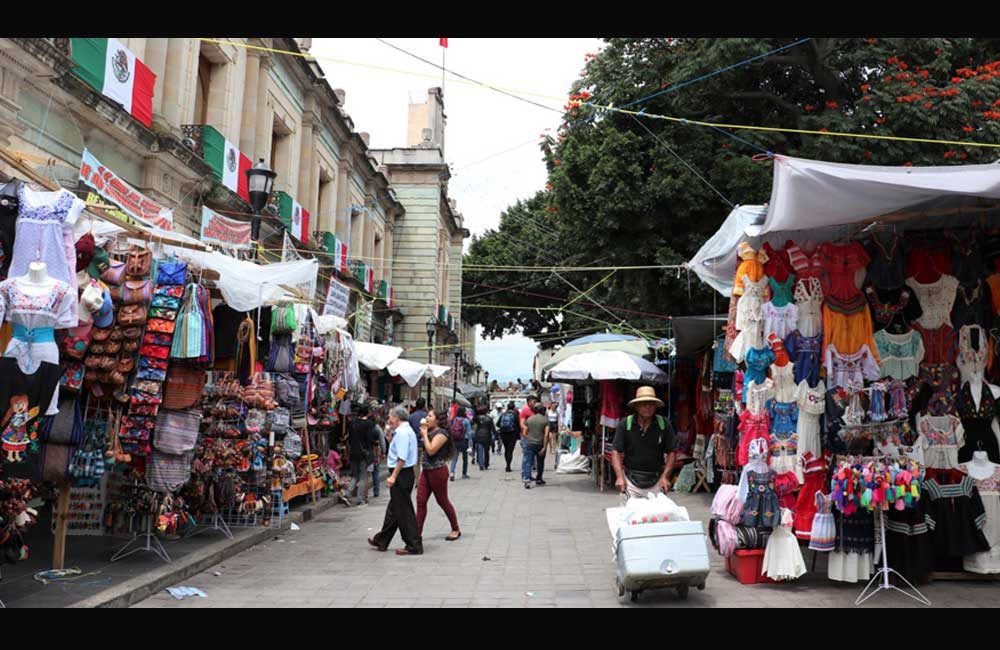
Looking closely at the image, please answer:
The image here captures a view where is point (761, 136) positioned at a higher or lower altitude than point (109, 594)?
higher

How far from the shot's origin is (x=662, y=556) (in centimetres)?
618

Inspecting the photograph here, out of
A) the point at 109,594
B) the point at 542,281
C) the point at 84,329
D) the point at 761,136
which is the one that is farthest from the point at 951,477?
the point at 542,281

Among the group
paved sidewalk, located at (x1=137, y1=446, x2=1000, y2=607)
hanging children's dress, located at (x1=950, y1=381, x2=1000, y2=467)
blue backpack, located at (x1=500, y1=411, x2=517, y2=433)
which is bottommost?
paved sidewalk, located at (x1=137, y1=446, x2=1000, y2=607)

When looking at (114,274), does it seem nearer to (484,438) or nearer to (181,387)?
(181,387)

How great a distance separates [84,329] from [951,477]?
25.6ft

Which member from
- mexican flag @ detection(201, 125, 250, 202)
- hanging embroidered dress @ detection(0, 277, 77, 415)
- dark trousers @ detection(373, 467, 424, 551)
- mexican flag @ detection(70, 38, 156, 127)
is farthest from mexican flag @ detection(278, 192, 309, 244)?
hanging embroidered dress @ detection(0, 277, 77, 415)

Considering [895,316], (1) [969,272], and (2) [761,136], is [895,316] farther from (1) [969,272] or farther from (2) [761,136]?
(2) [761,136]

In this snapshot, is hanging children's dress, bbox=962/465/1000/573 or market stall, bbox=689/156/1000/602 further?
hanging children's dress, bbox=962/465/1000/573

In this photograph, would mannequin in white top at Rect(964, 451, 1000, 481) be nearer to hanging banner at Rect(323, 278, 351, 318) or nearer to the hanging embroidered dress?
the hanging embroidered dress

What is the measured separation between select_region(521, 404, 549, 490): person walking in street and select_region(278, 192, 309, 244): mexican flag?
9.41m

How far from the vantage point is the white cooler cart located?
20.2 ft

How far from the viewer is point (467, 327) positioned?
204ft

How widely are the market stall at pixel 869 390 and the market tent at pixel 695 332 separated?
14.4 ft

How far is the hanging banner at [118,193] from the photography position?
34.9 ft
